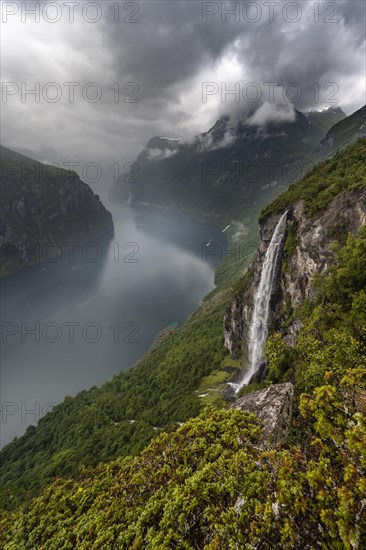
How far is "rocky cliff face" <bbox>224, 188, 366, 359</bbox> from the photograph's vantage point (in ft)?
116

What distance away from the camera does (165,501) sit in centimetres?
936

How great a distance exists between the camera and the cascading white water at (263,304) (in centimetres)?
5031

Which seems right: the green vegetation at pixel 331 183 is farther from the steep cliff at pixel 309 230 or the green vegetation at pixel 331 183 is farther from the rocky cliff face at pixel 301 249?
the rocky cliff face at pixel 301 249

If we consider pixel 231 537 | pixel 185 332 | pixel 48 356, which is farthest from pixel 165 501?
pixel 48 356

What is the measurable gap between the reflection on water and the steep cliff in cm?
5894

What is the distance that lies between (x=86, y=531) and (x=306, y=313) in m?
30.5

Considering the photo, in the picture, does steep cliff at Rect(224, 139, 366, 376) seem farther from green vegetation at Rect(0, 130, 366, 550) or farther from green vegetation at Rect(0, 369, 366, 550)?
green vegetation at Rect(0, 369, 366, 550)

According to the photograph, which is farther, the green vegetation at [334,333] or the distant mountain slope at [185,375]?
the distant mountain slope at [185,375]

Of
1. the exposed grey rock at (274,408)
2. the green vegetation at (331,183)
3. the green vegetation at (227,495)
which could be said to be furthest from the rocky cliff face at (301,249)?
the green vegetation at (227,495)

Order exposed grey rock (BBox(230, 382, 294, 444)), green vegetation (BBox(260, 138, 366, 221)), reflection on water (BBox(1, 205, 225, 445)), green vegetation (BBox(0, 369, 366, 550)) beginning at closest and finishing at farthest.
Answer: green vegetation (BBox(0, 369, 366, 550)) < exposed grey rock (BBox(230, 382, 294, 444)) < green vegetation (BBox(260, 138, 366, 221)) < reflection on water (BBox(1, 205, 225, 445))

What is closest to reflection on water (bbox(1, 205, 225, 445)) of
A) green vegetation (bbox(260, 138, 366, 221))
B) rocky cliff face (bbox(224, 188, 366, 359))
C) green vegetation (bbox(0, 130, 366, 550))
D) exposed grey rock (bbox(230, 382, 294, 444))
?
rocky cliff face (bbox(224, 188, 366, 359))

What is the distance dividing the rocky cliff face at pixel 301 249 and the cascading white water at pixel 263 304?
149 cm

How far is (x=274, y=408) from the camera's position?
18.3 m

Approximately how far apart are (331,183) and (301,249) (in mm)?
12066
